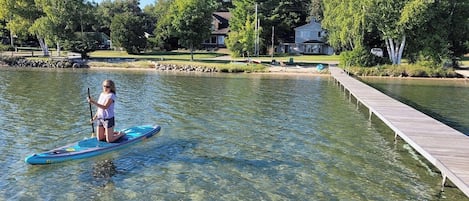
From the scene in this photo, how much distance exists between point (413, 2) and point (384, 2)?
9.09 ft

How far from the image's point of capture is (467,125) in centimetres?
1688

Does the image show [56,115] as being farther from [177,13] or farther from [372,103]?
[177,13]

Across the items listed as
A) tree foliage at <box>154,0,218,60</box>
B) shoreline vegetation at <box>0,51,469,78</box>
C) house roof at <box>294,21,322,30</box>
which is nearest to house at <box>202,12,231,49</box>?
house roof at <box>294,21,322,30</box>

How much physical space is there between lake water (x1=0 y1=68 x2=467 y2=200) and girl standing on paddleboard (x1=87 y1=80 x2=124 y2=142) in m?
0.60

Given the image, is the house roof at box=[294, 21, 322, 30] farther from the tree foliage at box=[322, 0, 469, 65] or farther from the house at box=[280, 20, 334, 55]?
the tree foliage at box=[322, 0, 469, 65]

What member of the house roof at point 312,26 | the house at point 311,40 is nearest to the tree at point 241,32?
the house roof at point 312,26

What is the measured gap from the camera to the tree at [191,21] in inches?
1987

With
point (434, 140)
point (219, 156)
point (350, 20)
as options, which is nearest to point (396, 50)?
point (350, 20)

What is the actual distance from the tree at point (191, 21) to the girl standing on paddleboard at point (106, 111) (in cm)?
4018

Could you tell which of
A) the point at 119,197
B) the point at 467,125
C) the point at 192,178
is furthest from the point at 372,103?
the point at 119,197

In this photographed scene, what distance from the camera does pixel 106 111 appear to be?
36.4 ft

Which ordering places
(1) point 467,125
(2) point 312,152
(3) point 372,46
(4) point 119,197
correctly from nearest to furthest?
(4) point 119,197 < (2) point 312,152 < (1) point 467,125 < (3) point 372,46

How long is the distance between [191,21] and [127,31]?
14324 millimetres

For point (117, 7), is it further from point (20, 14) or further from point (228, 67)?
point (228, 67)
